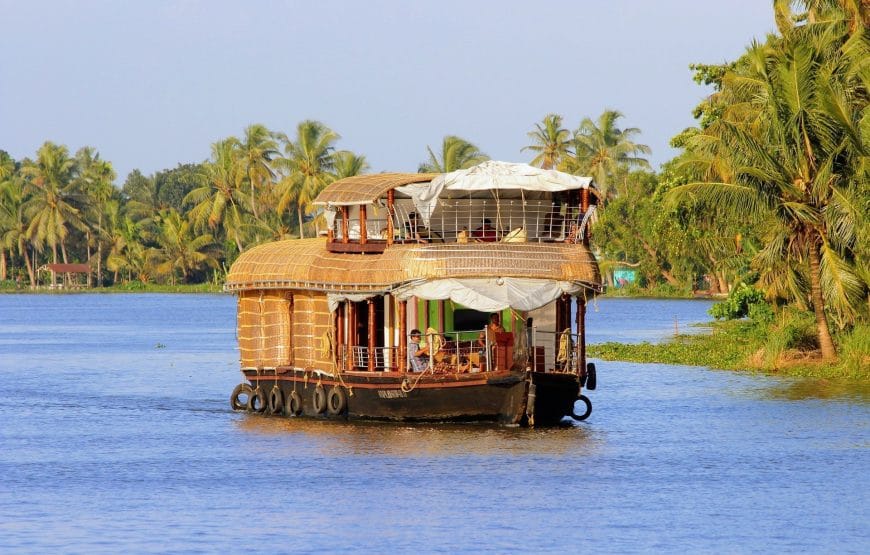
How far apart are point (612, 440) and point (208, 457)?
653 centimetres

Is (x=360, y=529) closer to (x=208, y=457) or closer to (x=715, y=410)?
(x=208, y=457)

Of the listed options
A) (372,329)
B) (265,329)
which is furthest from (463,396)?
(265,329)

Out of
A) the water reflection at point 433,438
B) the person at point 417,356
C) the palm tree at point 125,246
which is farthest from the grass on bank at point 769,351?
the palm tree at point 125,246

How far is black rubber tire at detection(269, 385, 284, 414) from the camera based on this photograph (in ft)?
87.6

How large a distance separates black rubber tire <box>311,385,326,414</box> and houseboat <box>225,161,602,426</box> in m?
0.03

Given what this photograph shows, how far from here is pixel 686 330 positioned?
53625mm

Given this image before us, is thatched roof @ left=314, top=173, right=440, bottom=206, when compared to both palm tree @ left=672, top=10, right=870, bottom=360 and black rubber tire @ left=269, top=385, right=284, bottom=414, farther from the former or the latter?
palm tree @ left=672, top=10, right=870, bottom=360

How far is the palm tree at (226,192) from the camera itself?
3295 inches

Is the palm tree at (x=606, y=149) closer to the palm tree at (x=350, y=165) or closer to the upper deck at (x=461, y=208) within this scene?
the palm tree at (x=350, y=165)

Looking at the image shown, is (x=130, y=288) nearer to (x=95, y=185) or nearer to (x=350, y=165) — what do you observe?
(x=95, y=185)

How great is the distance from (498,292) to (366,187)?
10.4ft

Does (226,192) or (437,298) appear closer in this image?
(437,298)

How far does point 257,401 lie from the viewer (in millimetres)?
28172

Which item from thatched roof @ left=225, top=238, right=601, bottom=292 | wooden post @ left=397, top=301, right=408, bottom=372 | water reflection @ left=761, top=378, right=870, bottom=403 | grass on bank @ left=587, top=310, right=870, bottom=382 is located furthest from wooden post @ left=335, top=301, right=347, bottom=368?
grass on bank @ left=587, top=310, right=870, bottom=382
